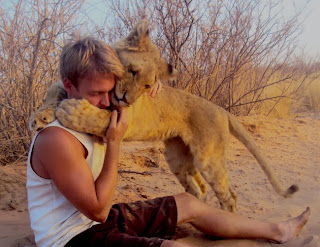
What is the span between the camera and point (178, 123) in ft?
12.2

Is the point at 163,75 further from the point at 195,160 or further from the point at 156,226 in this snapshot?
the point at 156,226

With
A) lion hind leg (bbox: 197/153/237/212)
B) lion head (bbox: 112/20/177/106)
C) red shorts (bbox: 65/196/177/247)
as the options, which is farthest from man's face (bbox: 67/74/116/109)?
lion hind leg (bbox: 197/153/237/212)

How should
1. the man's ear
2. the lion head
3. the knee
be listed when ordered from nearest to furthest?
1. the man's ear
2. the knee
3. the lion head

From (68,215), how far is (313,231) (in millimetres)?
2472

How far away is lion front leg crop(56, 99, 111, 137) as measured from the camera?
2305mm

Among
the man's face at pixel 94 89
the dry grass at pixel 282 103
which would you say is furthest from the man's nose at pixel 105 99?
the dry grass at pixel 282 103

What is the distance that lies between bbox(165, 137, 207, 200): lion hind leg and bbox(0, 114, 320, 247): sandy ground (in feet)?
2.08

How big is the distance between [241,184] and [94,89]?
3.60 meters

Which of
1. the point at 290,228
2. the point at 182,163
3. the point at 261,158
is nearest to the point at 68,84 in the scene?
the point at 182,163

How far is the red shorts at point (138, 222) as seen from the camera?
7.39 ft

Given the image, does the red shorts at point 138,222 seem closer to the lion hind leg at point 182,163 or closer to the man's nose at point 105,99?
the man's nose at point 105,99

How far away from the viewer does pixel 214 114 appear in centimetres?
384

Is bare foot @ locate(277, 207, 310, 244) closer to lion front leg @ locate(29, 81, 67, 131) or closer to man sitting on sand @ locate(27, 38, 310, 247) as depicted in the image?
man sitting on sand @ locate(27, 38, 310, 247)

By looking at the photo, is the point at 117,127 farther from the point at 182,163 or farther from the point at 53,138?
the point at 182,163
